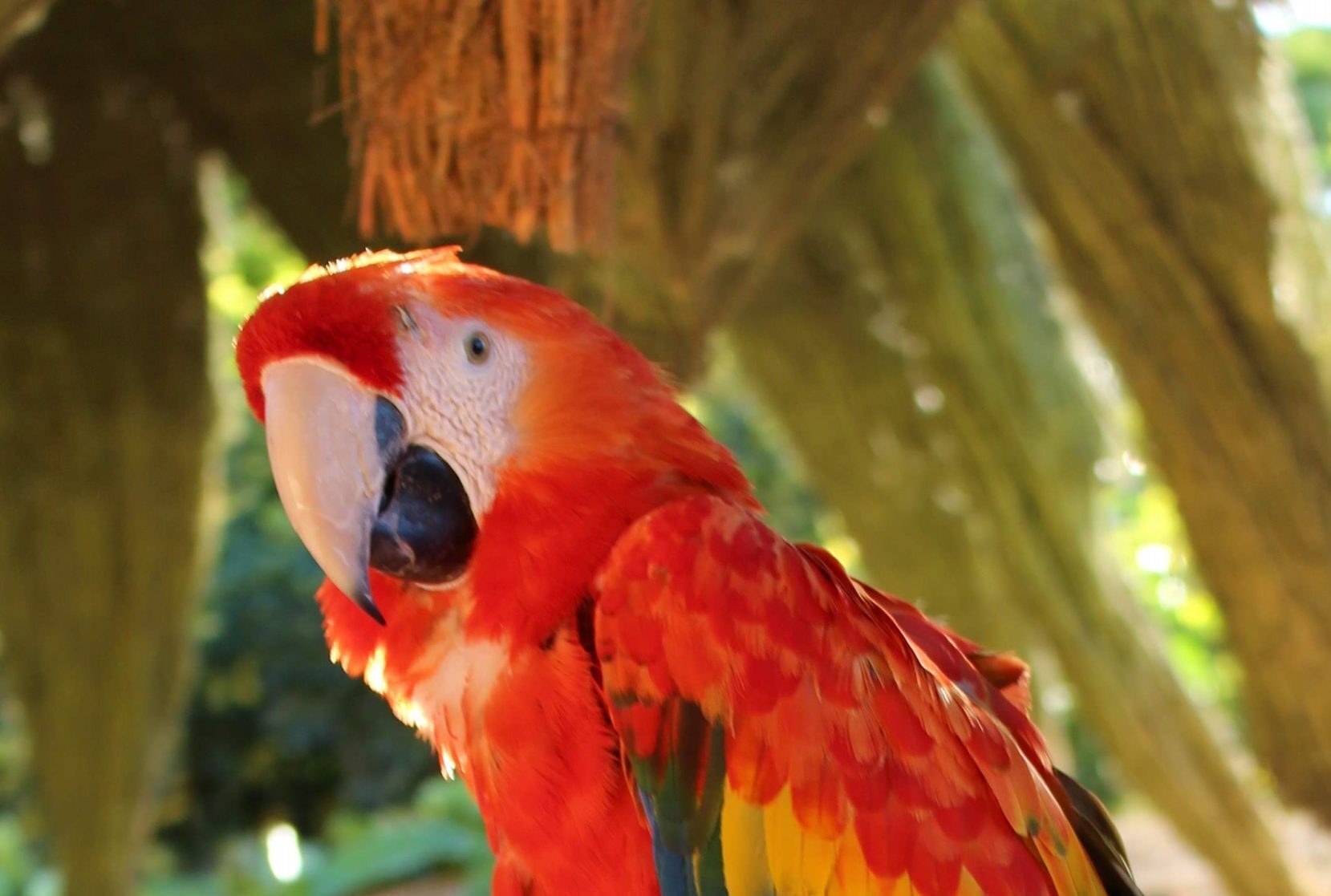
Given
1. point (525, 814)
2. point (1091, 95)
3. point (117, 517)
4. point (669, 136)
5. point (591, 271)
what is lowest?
point (117, 517)

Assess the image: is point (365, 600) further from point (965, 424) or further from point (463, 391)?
point (965, 424)

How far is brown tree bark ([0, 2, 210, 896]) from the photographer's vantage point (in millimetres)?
1999

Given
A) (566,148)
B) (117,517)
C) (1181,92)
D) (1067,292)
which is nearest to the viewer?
(566,148)

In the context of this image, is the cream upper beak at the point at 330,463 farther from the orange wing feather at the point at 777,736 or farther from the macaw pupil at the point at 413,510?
the orange wing feather at the point at 777,736

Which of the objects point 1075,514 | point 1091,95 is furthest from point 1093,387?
point 1091,95

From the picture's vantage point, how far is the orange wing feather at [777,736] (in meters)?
0.74

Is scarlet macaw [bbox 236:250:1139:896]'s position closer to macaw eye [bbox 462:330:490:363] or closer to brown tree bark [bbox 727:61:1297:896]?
macaw eye [bbox 462:330:490:363]

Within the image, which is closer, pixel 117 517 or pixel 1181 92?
pixel 1181 92

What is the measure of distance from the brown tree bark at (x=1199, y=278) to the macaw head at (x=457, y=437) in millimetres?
1062

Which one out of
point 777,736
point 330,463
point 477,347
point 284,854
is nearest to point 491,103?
point 477,347

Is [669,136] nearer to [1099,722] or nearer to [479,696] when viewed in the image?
[479,696]

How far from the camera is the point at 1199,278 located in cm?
165

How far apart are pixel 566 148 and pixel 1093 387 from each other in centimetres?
161

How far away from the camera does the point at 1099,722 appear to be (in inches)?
78.8
